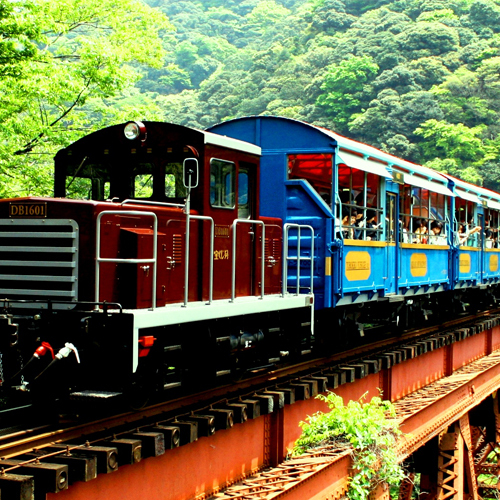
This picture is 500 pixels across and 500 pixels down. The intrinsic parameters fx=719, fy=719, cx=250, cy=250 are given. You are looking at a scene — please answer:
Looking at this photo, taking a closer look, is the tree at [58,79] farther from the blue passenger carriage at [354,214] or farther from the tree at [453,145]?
the tree at [453,145]

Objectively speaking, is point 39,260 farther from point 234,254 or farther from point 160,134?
point 234,254

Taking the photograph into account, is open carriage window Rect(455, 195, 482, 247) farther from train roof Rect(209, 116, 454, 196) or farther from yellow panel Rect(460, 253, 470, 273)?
train roof Rect(209, 116, 454, 196)

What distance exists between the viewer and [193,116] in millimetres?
79312

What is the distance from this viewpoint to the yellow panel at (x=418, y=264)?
14.6 meters

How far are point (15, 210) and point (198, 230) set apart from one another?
2.14 m

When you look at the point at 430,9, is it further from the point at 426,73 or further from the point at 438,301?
the point at 438,301

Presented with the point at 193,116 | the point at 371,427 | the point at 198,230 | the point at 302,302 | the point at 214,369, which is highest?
the point at 193,116

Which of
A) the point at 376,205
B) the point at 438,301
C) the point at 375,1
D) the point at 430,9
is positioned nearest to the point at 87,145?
the point at 376,205

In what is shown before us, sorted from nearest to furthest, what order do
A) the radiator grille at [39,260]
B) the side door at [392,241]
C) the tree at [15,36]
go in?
the radiator grille at [39,260] → the tree at [15,36] → the side door at [392,241]

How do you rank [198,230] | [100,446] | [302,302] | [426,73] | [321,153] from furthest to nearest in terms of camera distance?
[426,73], [321,153], [302,302], [198,230], [100,446]

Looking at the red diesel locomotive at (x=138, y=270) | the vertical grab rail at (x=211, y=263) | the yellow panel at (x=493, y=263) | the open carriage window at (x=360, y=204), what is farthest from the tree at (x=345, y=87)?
the vertical grab rail at (x=211, y=263)

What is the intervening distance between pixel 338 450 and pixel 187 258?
2844mm

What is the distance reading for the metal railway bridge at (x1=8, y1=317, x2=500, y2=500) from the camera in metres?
6.66

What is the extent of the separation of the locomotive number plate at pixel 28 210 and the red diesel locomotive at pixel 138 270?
1 centimetres
